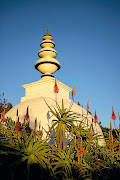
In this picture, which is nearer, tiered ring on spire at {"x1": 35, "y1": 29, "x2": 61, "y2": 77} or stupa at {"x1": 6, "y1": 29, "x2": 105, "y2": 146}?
stupa at {"x1": 6, "y1": 29, "x2": 105, "y2": 146}

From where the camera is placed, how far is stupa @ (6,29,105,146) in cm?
831

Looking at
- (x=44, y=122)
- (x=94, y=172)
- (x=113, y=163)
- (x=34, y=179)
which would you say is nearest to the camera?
(x=34, y=179)

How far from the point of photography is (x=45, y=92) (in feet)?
30.9

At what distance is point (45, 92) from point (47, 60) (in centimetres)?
190

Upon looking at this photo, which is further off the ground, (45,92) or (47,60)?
(47,60)

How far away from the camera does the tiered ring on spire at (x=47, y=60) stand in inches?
410

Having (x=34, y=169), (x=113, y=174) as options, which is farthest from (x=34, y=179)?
(x=113, y=174)

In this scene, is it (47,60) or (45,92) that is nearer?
(45,92)

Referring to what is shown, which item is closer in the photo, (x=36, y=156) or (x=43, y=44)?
(x=36, y=156)

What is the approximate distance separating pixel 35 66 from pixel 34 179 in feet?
25.1

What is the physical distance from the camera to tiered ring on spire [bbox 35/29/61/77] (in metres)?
10.4

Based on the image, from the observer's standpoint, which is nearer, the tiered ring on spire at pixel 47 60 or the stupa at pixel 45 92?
the stupa at pixel 45 92

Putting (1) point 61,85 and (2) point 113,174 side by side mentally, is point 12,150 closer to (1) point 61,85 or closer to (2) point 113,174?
(2) point 113,174

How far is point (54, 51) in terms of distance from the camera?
11.0 meters
